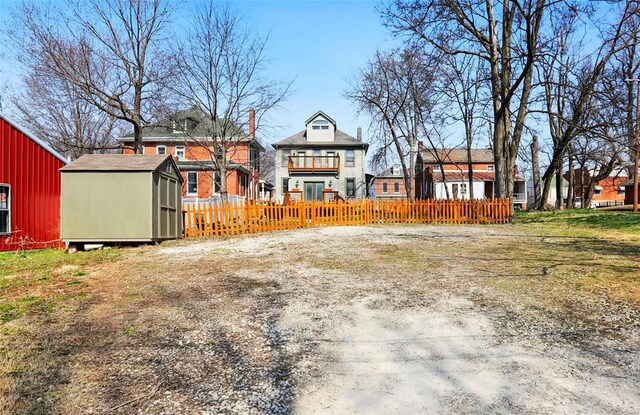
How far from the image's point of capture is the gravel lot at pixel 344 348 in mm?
2879

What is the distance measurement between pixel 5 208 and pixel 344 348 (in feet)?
45.6

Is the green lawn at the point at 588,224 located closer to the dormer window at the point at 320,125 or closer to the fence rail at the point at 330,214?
the fence rail at the point at 330,214

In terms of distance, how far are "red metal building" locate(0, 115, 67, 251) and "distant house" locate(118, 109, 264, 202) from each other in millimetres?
14767

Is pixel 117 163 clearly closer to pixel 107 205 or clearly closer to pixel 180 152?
pixel 107 205

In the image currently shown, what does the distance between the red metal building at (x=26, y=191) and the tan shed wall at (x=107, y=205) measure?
3.19m

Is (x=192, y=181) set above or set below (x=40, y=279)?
above

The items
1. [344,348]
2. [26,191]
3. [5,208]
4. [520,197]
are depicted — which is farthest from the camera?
[520,197]

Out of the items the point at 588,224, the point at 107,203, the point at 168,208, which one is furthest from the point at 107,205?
the point at 588,224

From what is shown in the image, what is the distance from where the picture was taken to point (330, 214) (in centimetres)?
1842

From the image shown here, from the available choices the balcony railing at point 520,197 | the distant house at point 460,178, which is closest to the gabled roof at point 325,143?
the distant house at point 460,178

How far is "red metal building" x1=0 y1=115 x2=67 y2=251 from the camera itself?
42.7 feet

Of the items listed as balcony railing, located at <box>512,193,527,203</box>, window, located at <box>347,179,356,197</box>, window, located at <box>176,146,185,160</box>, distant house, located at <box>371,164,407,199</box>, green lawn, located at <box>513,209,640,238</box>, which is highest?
window, located at <box>176,146,185,160</box>

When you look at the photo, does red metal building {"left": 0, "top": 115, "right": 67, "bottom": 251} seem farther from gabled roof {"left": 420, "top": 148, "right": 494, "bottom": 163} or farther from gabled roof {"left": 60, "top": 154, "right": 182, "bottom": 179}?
gabled roof {"left": 420, "top": 148, "right": 494, "bottom": 163}

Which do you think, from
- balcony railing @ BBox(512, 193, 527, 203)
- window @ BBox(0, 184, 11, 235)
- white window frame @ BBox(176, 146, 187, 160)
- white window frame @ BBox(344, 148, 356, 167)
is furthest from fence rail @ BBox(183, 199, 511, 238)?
balcony railing @ BBox(512, 193, 527, 203)
